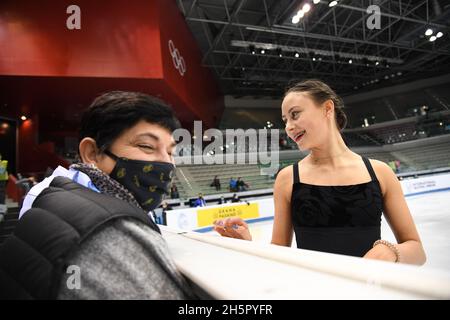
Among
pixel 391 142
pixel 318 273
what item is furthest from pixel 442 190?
pixel 318 273

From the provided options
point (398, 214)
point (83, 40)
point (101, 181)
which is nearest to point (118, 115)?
point (101, 181)

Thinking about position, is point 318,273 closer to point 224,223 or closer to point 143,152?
point 143,152

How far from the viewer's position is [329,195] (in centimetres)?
122

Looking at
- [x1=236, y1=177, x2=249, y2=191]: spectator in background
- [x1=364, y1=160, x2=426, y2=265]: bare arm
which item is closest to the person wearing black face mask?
[x1=364, y1=160, x2=426, y2=265]: bare arm

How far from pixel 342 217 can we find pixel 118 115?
0.92 metres

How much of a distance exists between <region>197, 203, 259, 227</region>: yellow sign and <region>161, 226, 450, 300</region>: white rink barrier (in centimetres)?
677

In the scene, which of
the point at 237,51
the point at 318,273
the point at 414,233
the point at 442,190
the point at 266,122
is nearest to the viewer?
the point at 318,273

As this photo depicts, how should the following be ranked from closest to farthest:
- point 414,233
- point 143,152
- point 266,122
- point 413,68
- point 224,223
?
1. point 143,152
2. point 414,233
3. point 224,223
4. point 413,68
5. point 266,122

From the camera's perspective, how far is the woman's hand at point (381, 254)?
918 mm

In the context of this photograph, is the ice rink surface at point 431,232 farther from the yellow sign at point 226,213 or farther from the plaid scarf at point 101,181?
the plaid scarf at point 101,181

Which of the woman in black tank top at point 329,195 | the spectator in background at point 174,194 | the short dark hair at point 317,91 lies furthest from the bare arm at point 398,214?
the spectator in background at point 174,194

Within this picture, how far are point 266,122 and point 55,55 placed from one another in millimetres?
19105

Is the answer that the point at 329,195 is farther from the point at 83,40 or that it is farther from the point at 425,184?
the point at 425,184
